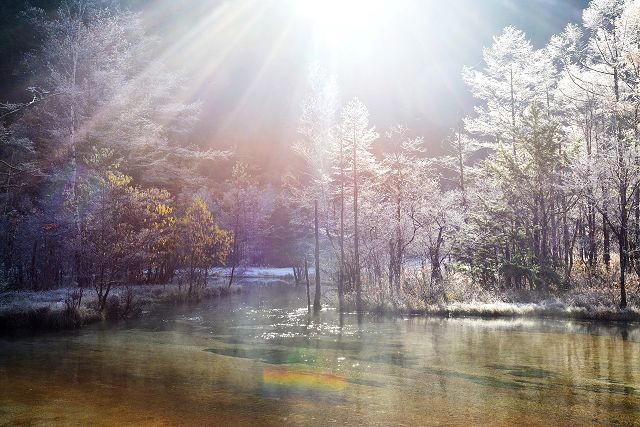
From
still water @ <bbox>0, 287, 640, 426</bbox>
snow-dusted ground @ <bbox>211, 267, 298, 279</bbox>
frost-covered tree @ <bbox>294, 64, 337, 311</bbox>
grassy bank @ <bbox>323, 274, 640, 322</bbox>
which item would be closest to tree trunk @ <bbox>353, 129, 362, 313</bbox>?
grassy bank @ <bbox>323, 274, 640, 322</bbox>

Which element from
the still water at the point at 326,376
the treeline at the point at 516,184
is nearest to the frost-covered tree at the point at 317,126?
the treeline at the point at 516,184

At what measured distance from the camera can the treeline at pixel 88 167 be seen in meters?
25.2

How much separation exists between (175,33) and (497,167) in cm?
6238

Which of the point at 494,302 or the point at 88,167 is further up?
the point at 88,167

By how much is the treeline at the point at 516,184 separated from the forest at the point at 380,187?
12 centimetres

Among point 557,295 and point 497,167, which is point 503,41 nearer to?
point 497,167

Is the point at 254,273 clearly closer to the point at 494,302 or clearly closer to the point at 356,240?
the point at 356,240

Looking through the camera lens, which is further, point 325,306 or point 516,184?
point 325,306

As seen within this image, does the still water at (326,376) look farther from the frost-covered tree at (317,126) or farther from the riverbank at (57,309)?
the frost-covered tree at (317,126)

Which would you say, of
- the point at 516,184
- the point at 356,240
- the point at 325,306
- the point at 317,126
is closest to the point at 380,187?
the point at 317,126

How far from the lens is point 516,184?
1131 inches

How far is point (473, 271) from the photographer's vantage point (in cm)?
2847

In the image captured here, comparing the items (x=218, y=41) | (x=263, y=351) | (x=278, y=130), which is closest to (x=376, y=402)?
(x=263, y=351)

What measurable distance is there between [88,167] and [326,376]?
90.9 feet
